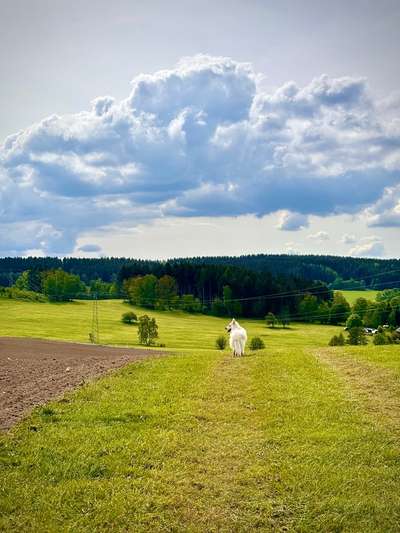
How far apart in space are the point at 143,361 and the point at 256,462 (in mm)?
15415

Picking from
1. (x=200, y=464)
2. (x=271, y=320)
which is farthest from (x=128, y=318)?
(x=200, y=464)

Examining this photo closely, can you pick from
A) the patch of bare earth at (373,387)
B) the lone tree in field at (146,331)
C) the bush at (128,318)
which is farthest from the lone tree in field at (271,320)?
the patch of bare earth at (373,387)

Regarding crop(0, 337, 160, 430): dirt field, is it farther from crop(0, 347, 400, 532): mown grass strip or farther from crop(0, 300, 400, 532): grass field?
crop(0, 347, 400, 532): mown grass strip

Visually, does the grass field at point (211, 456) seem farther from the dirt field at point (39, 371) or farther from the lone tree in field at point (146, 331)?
the lone tree in field at point (146, 331)

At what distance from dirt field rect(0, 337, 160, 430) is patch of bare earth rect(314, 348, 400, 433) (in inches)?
406

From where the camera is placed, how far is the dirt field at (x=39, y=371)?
16.2 metres

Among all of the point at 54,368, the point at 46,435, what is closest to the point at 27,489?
the point at 46,435

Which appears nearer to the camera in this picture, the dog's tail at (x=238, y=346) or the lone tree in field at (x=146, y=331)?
the dog's tail at (x=238, y=346)

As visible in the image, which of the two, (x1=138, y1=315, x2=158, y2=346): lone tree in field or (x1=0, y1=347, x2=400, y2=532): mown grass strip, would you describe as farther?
(x1=138, y1=315, x2=158, y2=346): lone tree in field

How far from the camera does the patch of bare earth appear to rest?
14742mm

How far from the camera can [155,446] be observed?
40.1ft

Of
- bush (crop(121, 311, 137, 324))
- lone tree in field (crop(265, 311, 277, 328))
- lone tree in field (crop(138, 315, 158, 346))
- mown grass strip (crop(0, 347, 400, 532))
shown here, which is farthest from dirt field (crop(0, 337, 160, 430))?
lone tree in field (crop(265, 311, 277, 328))

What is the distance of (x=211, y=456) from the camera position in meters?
11.6

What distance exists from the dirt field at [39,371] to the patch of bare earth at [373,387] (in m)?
10.3
